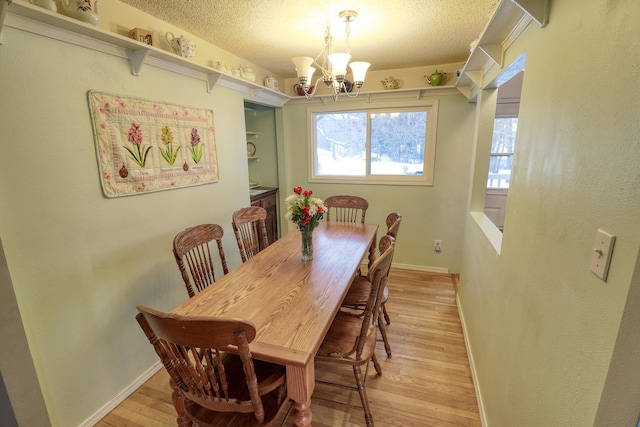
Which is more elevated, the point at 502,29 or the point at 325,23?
the point at 325,23

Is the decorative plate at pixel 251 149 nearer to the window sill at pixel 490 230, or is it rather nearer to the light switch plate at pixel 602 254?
the window sill at pixel 490 230

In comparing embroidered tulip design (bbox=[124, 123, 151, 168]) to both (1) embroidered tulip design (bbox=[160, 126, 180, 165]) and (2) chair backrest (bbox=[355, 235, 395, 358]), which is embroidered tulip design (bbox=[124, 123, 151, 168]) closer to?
(1) embroidered tulip design (bbox=[160, 126, 180, 165])

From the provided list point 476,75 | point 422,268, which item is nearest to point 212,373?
point 476,75

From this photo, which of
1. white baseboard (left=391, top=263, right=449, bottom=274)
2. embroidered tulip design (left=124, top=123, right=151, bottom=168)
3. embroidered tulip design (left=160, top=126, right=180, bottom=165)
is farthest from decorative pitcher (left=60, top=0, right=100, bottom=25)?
white baseboard (left=391, top=263, right=449, bottom=274)

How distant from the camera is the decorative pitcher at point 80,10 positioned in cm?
145

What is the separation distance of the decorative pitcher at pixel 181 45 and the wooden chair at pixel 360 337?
1894mm

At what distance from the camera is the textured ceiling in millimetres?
1866

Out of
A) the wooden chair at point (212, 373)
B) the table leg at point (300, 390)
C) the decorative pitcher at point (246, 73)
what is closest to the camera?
the wooden chair at point (212, 373)

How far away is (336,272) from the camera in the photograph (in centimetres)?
176

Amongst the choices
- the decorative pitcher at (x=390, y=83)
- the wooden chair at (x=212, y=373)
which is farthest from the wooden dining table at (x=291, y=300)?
the decorative pitcher at (x=390, y=83)

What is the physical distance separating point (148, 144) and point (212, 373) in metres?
1.58

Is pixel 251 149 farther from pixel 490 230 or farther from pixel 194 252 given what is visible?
pixel 490 230

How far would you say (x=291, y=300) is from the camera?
1.46 meters

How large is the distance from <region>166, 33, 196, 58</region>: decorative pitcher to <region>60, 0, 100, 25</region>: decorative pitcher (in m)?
0.57
